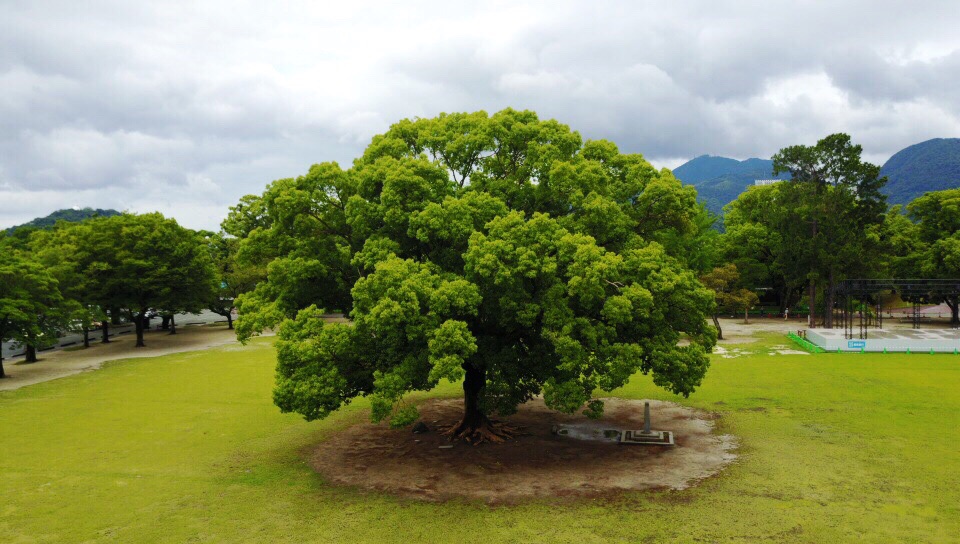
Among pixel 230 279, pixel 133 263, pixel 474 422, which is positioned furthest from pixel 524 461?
pixel 230 279

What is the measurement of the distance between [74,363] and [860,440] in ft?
134

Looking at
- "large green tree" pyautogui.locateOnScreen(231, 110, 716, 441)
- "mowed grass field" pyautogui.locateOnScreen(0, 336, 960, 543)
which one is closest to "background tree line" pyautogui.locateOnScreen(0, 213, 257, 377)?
"mowed grass field" pyautogui.locateOnScreen(0, 336, 960, 543)

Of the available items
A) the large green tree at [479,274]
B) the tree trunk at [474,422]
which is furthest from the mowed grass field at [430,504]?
the tree trunk at [474,422]

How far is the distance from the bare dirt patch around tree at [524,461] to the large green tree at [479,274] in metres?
1.42

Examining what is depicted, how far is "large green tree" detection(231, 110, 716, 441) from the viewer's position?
15.7 meters

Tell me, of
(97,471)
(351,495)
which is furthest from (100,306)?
(351,495)

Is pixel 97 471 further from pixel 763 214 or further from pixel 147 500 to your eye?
pixel 763 214

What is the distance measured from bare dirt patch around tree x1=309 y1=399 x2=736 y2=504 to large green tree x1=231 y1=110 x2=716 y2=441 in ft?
4.67

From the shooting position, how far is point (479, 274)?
16.1 m

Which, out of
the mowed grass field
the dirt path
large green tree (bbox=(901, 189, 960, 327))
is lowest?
the mowed grass field

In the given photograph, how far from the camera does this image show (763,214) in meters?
53.0

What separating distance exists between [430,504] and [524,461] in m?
3.88

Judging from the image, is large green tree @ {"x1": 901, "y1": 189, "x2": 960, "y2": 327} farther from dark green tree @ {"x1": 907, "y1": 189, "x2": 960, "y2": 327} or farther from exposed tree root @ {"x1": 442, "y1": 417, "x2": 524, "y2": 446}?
exposed tree root @ {"x1": 442, "y1": 417, "x2": 524, "y2": 446}

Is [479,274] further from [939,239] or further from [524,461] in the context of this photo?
[939,239]
